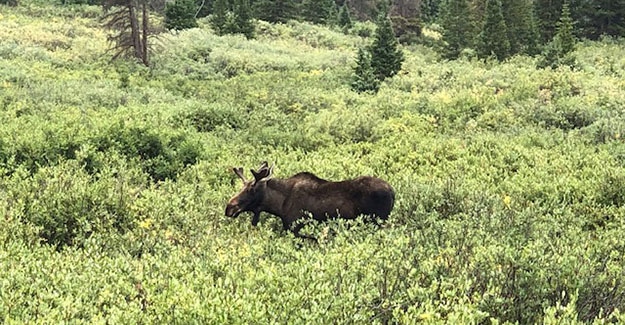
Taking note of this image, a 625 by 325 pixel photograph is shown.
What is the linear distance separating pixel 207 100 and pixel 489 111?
9.18 metres

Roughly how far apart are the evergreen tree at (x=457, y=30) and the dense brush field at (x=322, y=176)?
1055 centimetres

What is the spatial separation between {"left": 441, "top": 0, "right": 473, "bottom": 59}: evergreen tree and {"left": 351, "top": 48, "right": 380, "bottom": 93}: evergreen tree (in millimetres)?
11292

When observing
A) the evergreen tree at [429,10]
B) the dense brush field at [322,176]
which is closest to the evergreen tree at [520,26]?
the dense brush field at [322,176]

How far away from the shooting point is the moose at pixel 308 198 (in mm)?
6508

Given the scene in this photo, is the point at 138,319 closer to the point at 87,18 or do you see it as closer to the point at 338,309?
the point at 338,309

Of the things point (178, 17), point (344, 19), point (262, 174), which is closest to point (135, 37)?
point (178, 17)

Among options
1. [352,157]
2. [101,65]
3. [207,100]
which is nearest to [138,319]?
[352,157]

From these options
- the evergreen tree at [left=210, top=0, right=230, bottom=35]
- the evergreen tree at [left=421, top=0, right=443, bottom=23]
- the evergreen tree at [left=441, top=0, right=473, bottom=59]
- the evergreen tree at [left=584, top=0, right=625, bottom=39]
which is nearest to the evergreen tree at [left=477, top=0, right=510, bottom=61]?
the evergreen tree at [left=441, top=0, right=473, bottom=59]

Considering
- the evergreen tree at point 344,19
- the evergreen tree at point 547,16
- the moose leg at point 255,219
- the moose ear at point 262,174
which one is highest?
the moose ear at point 262,174

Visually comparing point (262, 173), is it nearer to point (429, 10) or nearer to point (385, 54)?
point (385, 54)

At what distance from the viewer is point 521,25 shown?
35531mm

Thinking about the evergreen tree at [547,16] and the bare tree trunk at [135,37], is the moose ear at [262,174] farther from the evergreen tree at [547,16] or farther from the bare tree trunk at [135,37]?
the evergreen tree at [547,16]

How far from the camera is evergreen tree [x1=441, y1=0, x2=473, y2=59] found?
33594 mm

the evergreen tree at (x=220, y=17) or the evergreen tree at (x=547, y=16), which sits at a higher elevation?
the evergreen tree at (x=547, y=16)
